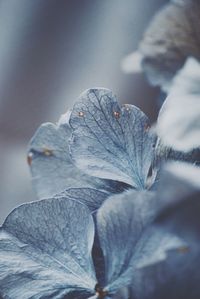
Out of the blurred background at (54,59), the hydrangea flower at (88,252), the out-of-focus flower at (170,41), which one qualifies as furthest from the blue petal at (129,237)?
the blurred background at (54,59)

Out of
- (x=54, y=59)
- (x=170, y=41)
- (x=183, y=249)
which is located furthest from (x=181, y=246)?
(x=54, y=59)

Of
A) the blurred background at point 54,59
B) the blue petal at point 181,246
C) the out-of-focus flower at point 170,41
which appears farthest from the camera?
the blurred background at point 54,59

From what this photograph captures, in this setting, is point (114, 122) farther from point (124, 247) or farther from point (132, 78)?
point (132, 78)

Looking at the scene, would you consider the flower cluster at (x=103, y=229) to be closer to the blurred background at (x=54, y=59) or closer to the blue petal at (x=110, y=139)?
the blue petal at (x=110, y=139)

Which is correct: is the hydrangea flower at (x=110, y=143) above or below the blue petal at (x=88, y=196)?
above

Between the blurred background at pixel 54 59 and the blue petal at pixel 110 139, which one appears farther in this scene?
the blurred background at pixel 54 59

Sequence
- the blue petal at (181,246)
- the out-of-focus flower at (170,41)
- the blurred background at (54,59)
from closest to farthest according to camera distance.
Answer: the blue petal at (181,246) < the out-of-focus flower at (170,41) < the blurred background at (54,59)

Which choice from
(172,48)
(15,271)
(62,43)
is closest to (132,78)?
(62,43)

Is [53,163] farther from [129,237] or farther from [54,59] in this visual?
[54,59]
